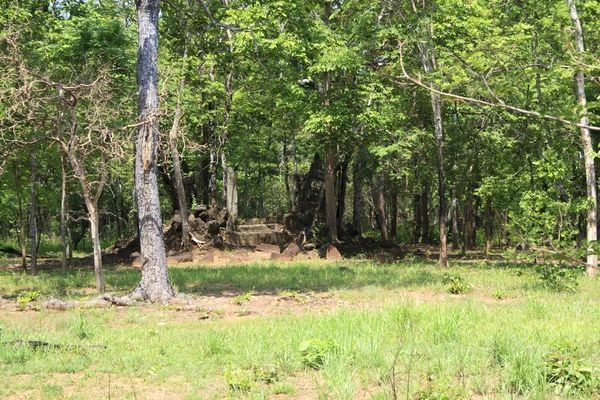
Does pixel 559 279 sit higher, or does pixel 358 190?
pixel 358 190

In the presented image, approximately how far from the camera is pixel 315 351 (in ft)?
22.2

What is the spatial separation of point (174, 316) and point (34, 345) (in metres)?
3.68

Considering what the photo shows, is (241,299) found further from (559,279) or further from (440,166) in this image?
(440,166)

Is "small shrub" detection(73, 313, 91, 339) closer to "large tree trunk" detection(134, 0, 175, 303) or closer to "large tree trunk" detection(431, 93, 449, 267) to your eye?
"large tree trunk" detection(134, 0, 175, 303)

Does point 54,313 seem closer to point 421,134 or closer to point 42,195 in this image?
point 42,195

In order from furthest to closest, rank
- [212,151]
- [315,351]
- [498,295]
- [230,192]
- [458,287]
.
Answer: [230,192], [212,151], [458,287], [498,295], [315,351]

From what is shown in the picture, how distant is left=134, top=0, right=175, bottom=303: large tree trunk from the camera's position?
1284cm

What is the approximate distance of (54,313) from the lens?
1134 cm

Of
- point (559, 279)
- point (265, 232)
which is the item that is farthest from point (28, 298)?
point (265, 232)

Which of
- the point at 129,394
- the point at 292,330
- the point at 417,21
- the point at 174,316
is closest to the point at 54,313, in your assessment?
the point at 174,316

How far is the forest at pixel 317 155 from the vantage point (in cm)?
606

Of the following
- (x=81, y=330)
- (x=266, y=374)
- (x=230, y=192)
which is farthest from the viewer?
(x=230, y=192)

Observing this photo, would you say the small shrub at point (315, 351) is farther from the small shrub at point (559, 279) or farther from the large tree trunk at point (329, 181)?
the large tree trunk at point (329, 181)

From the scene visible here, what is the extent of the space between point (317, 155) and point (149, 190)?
18675 mm
